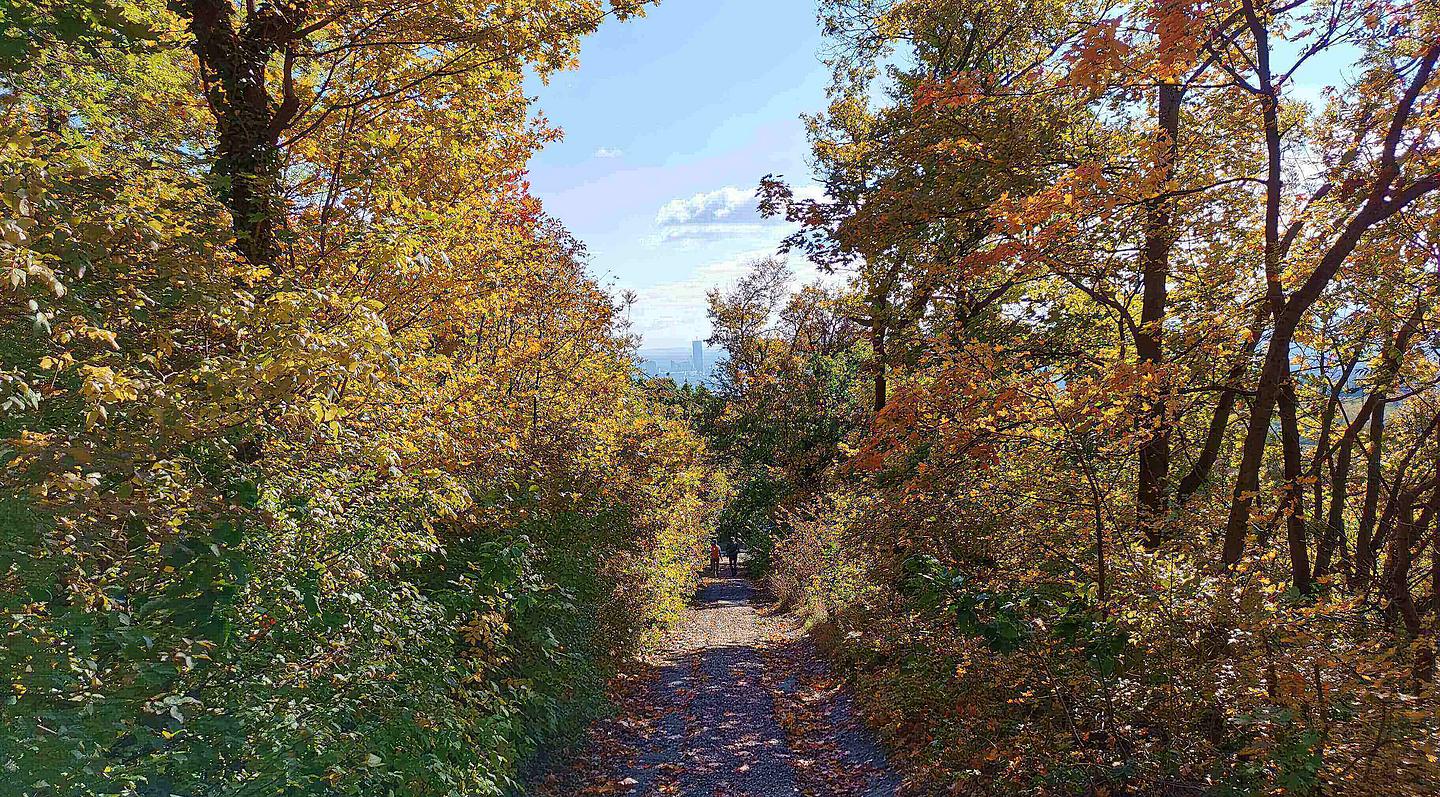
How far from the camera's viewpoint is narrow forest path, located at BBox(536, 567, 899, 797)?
26.6ft

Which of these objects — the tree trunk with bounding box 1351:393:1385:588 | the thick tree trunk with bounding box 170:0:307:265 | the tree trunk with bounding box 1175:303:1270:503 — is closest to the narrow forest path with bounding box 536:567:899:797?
the tree trunk with bounding box 1175:303:1270:503

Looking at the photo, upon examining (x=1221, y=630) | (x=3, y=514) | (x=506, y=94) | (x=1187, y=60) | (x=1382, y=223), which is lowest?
(x=1221, y=630)

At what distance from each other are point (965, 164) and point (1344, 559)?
508cm

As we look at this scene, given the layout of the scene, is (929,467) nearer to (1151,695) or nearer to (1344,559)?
(1151,695)

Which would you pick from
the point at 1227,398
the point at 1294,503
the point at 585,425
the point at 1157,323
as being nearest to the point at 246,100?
the point at 585,425

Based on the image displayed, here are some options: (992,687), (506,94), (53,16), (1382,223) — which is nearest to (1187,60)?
(1382,223)

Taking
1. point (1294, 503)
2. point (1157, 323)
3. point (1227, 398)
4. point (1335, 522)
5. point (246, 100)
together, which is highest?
point (246, 100)

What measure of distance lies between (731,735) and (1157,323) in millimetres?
7887

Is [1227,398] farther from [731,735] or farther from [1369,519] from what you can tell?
[731,735]

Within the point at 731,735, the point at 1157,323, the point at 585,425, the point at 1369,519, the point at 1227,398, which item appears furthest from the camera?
the point at 585,425

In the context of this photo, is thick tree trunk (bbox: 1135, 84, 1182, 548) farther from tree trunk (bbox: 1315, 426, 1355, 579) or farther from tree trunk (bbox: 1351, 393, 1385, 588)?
tree trunk (bbox: 1351, 393, 1385, 588)

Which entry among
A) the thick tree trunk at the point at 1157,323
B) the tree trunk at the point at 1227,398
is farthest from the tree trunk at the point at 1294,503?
the thick tree trunk at the point at 1157,323

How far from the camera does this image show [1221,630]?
472 centimetres

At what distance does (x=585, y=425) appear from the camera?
10922mm
